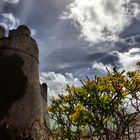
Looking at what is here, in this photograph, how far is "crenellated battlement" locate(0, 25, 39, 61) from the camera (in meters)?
24.6

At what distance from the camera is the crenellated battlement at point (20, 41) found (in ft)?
80.6

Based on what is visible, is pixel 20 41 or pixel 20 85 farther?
pixel 20 41

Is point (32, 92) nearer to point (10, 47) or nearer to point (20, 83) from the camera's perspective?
point (20, 83)

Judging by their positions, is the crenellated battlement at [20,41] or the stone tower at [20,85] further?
Answer: the crenellated battlement at [20,41]

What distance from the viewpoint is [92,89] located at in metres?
10.9

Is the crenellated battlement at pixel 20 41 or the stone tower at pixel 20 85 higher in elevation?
the crenellated battlement at pixel 20 41

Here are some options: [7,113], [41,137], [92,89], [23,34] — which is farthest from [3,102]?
[92,89]

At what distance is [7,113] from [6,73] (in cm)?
313

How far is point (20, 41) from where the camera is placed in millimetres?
Answer: 24781

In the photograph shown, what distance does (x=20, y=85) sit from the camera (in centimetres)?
2336

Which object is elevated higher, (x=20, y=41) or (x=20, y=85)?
(x=20, y=41)

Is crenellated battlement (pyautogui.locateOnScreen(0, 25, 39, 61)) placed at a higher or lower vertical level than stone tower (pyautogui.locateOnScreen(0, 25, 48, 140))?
higher

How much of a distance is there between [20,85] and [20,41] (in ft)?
12.1

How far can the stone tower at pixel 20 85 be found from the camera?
72.7ft
